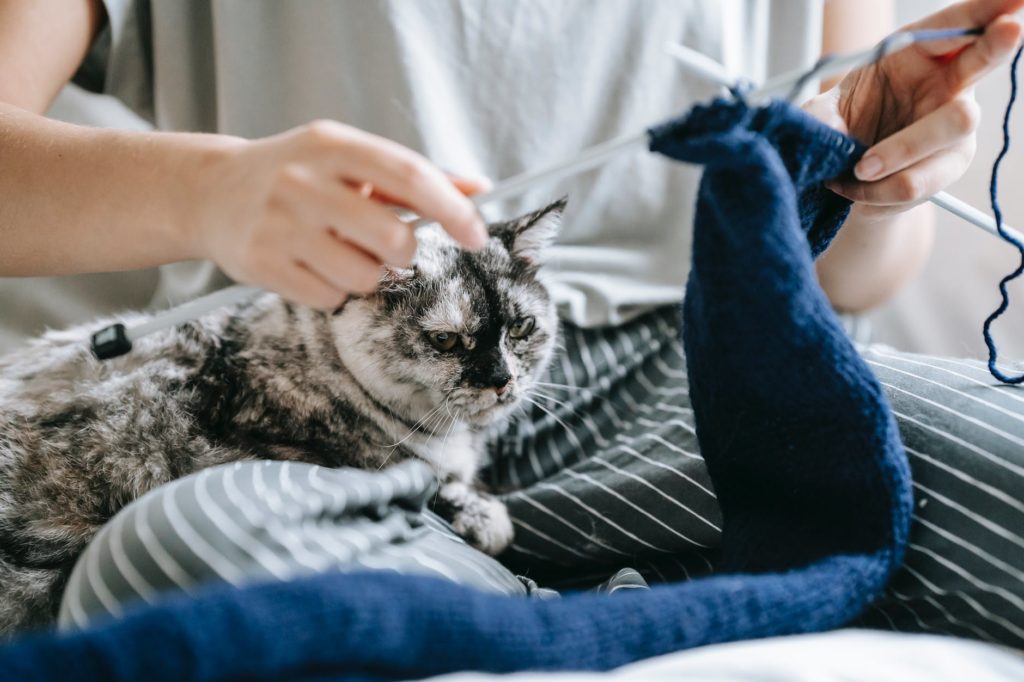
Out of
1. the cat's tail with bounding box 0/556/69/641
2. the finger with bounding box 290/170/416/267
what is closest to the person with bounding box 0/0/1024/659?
the finger with bounding box 290/170/416/267

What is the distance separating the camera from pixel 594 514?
853mm

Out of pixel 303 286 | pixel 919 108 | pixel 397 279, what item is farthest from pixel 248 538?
pixel 919 108

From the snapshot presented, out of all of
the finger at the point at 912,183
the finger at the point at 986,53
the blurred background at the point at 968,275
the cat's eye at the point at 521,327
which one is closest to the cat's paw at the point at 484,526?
the cat's eye at the point at 521,327

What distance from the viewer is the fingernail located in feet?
2.29

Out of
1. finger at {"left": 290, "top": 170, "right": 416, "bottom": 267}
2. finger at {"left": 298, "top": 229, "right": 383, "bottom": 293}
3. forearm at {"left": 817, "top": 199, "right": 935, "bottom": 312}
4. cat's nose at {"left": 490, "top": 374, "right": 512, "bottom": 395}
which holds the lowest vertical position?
cat's nose at {"left": 490, "top": 374, "right": 512, "bottom": 395}

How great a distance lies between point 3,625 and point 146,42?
31.0 inches

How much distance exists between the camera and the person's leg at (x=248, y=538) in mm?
534

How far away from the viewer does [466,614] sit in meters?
0.47

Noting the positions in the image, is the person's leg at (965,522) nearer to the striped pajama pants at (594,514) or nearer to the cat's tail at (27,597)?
the striped pajama pants at (594,514)

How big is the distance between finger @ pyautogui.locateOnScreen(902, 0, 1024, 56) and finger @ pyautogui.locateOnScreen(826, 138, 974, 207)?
0.11m

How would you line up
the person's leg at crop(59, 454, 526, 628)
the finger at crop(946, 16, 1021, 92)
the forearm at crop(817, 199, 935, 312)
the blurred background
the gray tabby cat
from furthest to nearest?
the blurred background < the forearm at crop(817, 199, 935, 312) < the gray tabby cat < the finger at crop(946, 16, 1021, 92) < the person's leg at crop(59, 454, 526, 628)

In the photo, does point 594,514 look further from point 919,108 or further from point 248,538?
point 919,108

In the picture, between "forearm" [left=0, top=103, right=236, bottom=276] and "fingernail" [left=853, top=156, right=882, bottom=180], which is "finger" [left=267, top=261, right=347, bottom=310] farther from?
"fingernail" [left=853, top=156, right=882, bottom=180]

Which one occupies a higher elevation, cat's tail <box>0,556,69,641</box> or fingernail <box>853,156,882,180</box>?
fingernail <box>853,156,882,180</box>
